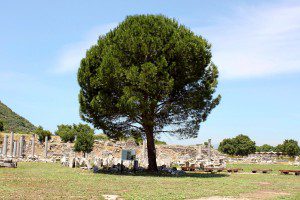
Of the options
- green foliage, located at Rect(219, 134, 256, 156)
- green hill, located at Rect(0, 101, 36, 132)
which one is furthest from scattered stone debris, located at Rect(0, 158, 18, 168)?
green foliage, located at Rect(219, 134, 256, 156)

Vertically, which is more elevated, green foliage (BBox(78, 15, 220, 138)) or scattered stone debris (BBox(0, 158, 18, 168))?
green foliage (BBox(78, 15, 220, 138))

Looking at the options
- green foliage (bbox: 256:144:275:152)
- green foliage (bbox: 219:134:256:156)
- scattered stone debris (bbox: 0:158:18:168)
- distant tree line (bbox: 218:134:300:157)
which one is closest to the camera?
scattered stone debris (bbox: 0:158:18:168)

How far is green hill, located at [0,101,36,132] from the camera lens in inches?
4149

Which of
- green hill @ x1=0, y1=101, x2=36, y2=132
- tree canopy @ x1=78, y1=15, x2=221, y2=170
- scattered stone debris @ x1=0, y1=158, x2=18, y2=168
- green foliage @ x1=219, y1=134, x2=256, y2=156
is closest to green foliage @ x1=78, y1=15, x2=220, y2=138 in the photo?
tree canopy @ x1=78, y1=15, x2=221, y2=170

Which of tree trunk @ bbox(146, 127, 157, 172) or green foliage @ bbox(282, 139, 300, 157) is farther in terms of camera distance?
green foliage @ bbox(282, 139, 300, 157)

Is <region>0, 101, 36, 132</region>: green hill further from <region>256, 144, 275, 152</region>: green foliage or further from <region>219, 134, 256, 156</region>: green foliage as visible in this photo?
<region>256, 144, 275, 152</region>: green foliage

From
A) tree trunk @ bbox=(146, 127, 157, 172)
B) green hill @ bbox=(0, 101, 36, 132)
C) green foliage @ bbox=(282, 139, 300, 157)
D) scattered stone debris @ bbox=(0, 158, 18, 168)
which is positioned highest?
green hill @ bbox=(0, 101, 36, 132)

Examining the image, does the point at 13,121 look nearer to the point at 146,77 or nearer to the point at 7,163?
the point at 7,163

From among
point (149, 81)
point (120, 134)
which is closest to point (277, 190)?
point (149, 81)

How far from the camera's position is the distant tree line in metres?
95.1

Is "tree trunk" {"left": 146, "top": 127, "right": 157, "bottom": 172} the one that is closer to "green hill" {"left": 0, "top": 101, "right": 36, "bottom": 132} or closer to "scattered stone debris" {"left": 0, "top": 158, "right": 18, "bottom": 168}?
"scattered stone debris" {"left": 0, "top": 158, "right": 18, "bottom": 168}

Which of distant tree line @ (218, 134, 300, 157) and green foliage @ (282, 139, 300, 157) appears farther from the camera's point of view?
distant tree line @ (218, 134, 300, 157)

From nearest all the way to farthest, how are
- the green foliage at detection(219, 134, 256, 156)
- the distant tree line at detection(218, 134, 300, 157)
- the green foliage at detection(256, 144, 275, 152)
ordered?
the distant tree line at detection(218, 134, 300, 157) < the green foliage at detection(219, 134, 256, 156) < the green foliage at detection(256, 144, 275, 152)

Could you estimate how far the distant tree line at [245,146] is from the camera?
95.1 meters
